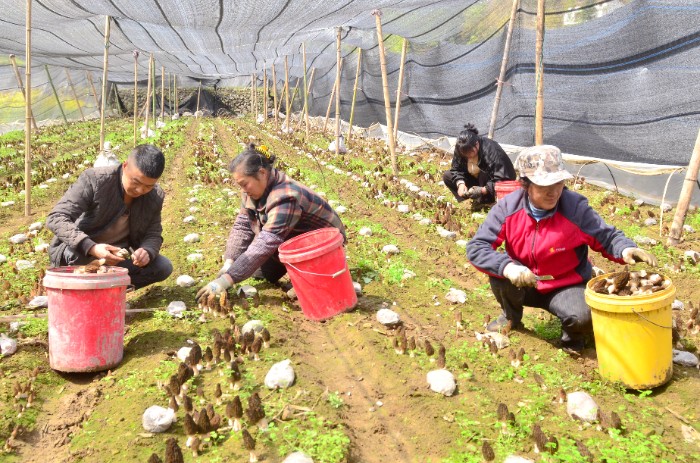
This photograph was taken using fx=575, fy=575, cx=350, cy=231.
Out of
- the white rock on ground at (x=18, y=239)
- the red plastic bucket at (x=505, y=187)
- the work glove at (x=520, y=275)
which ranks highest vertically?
the red plastic bucket at (x=505, y=187)

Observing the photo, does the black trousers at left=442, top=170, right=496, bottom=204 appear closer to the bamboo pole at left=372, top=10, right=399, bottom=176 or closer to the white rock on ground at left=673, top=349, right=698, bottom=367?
the bamboo pole at left=372, top=10, right=399, bottom=176

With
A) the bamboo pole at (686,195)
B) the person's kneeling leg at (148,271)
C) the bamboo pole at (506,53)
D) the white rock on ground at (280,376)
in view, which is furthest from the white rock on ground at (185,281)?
the bamboo pole at (506,53)

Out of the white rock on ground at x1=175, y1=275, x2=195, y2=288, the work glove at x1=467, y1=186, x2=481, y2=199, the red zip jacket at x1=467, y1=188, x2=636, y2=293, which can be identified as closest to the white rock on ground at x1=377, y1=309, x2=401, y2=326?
the red zip jacket at x1=467, y1=188, x2=636, y2=293

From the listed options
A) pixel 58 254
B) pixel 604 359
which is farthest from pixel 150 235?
pixel 604 359

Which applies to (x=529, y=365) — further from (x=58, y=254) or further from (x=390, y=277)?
(x=58, y=254)

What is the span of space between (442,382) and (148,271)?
2.74 meters

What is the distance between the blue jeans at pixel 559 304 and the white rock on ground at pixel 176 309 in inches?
89.8

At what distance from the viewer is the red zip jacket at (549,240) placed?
3520 mm

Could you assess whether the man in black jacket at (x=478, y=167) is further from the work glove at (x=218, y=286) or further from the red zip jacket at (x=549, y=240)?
the work glove at (x=218, y=286)

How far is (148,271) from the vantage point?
4.77 meters

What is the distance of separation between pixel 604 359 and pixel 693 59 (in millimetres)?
5104

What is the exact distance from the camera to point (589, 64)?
840 cm

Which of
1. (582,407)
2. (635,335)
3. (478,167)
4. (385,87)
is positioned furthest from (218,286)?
(385,87)

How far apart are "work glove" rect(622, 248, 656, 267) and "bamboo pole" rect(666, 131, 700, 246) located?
2849 mm
